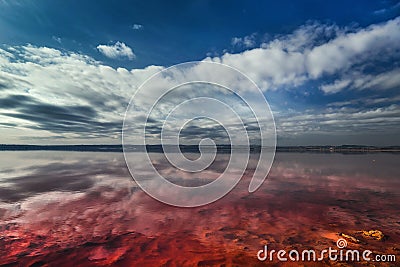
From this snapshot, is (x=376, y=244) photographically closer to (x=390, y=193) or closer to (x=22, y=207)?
(x=390, y=193)

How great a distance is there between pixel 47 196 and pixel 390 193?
98.5 feet

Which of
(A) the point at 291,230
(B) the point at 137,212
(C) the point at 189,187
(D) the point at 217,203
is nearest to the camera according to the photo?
(A) the point at 291,230

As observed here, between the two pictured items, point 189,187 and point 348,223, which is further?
point 189,187

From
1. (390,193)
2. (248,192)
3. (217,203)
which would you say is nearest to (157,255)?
(217,203)

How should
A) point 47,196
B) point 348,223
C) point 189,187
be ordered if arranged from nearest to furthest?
point 348,223 < point 47,196 < point 189,187

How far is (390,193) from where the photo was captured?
68.5ft

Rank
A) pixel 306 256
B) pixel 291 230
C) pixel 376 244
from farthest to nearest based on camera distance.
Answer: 1. pixel 291 230
2. pixel 376 244
3. pixel 306 256

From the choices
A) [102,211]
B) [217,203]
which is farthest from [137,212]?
[217,203]

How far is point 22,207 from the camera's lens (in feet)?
51.8

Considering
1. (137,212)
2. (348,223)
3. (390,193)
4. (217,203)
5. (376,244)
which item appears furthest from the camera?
(390,193)

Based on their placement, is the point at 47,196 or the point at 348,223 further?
the point at 47,196

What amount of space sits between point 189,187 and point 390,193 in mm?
18594

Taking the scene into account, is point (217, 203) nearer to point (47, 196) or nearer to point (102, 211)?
point (102, 211)

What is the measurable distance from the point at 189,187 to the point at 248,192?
5933mm
